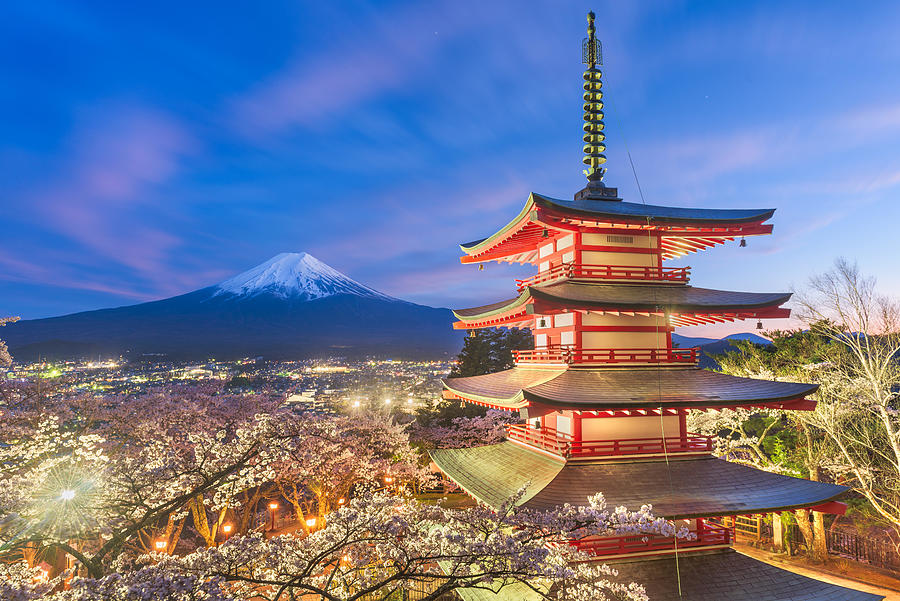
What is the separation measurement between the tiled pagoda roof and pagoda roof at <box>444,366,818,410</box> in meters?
1.64

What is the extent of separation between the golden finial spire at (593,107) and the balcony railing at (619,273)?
10.7 ft

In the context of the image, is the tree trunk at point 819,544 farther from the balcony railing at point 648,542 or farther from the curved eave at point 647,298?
the curved eave at point 647,298

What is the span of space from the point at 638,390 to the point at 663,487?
6.82 ft

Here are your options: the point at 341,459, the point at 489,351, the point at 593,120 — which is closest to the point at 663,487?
the point at 593,120

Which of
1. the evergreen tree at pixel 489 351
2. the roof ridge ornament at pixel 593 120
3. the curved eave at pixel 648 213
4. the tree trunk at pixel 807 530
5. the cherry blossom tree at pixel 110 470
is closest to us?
the cherry blossom tree at pixel 110 470

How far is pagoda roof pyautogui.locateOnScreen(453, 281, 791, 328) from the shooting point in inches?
412

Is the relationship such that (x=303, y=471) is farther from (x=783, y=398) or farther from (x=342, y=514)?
(x=783, y=398)

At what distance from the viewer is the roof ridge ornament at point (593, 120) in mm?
13203

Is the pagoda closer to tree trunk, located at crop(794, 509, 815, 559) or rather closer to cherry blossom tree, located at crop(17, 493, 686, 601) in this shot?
cherry blossom tree, located at crop(17, 493, 686, 601)

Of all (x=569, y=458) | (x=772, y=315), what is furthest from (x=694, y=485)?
(x=772, y=315)

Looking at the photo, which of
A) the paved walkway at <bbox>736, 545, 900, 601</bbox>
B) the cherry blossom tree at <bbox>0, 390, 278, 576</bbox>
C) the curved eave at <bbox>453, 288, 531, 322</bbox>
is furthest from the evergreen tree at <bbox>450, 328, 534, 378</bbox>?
the paved walkway at <bbox>736, 545, 900, 601</bbox>

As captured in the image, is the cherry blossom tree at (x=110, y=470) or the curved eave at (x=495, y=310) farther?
the curved eave at (x=495, y=310)

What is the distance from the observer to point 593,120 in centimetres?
1358

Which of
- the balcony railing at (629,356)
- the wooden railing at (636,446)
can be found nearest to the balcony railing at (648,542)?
the wooden railing at (636,446)
